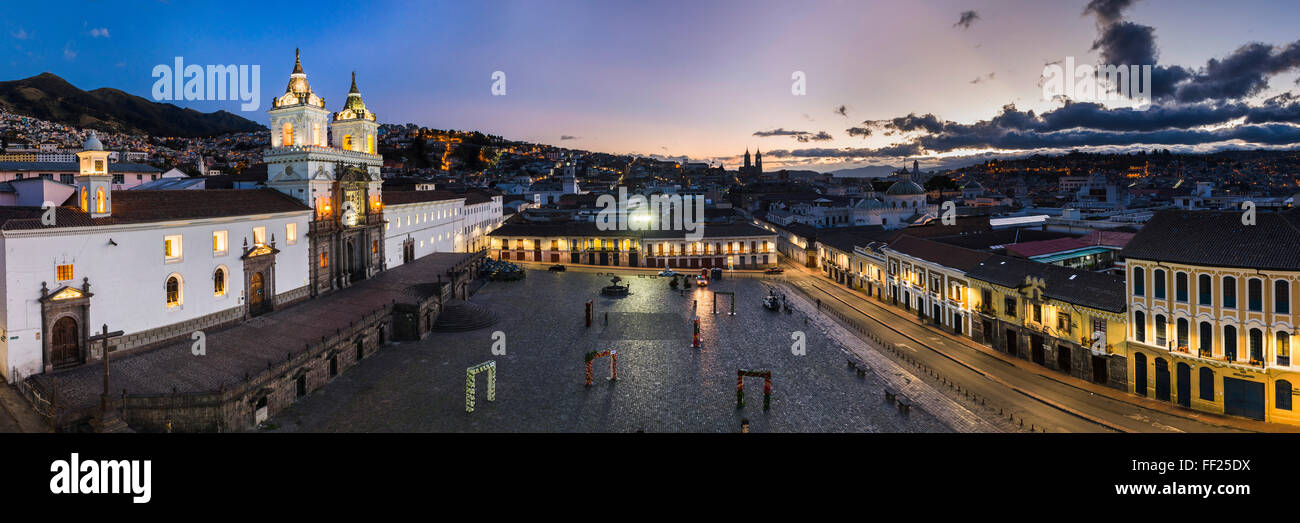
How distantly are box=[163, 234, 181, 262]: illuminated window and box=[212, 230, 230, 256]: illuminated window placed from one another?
2.32 m

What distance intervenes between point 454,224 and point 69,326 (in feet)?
177

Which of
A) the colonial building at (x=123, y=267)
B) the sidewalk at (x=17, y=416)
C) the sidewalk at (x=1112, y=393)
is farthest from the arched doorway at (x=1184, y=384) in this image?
the colonial building at (x=123, y=267)

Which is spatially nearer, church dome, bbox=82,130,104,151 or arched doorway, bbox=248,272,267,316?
church dome, bbox=82,130,104,151

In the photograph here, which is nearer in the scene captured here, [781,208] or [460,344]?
[460,344]

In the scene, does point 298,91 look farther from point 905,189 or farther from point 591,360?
point 905,189

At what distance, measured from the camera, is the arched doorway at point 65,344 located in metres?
26.1

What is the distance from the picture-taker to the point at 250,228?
37.1m

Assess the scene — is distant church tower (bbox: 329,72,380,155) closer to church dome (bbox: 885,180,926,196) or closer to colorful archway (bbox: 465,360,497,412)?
colorful archway (bbox: 465,360,497,412)

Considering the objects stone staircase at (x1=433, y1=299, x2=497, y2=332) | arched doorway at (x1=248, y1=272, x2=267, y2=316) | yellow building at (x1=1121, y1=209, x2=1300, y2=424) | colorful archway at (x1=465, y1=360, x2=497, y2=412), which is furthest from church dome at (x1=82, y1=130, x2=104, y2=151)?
yellow building at (x1=1121, y1=209, x2=1300, y2=424)

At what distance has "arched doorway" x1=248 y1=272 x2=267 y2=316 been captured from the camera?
36.8 meters
